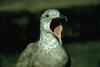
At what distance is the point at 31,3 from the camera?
18.4 m

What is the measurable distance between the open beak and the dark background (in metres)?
3.81

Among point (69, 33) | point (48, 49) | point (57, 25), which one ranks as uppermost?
point (57, 25)

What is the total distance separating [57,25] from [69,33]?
669 cm

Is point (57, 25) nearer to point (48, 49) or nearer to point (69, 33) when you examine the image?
point (48, 49)

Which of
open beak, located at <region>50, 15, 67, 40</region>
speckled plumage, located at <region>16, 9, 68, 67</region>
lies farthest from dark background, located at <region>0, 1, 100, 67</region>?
open beak, located at <region>50, 15, 67, 40</region>

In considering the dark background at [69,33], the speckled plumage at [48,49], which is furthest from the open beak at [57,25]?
the dark background at [69,33]

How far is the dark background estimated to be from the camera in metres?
11.0

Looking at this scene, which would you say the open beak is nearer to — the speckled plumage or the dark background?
the speckled plumage

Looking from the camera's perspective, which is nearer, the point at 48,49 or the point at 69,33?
the point at 48,49

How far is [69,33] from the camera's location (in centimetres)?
1311

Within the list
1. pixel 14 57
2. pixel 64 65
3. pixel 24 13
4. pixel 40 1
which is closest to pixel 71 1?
pixel 40 1

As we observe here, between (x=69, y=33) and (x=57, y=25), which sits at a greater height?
(x=57, y=25)

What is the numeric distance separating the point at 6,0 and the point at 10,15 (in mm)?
4010

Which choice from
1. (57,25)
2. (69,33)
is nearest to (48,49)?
(57,25)
